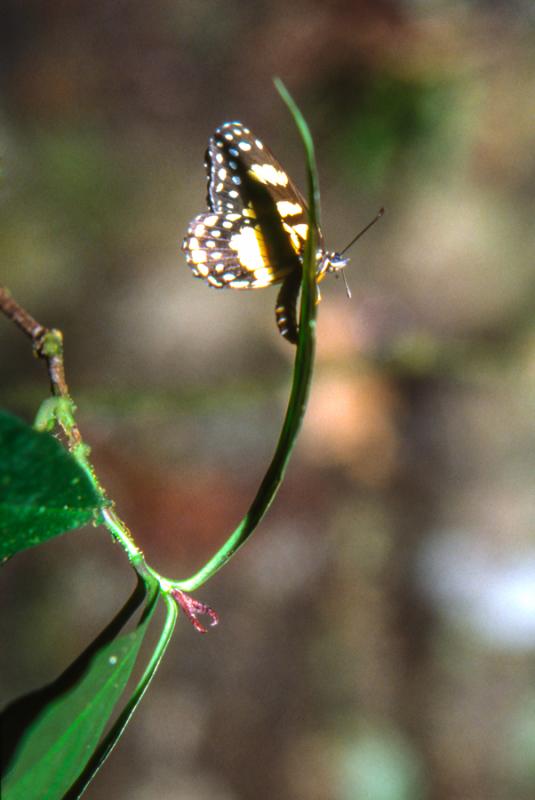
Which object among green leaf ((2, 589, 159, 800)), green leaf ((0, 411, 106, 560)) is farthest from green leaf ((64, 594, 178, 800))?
green leaf ((0, 411, 106, 560))

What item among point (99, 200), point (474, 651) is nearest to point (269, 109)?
point (99, 200)

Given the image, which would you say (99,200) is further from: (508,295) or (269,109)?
(508,295)

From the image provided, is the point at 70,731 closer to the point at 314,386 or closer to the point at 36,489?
the point at 36,489

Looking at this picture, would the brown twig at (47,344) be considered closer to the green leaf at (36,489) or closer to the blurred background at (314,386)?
the green leaf at (36,489)

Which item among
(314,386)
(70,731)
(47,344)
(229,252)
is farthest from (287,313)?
(314,386)

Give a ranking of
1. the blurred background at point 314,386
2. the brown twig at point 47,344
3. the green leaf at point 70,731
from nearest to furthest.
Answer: the green leaf at point 70,731 → the brown twig at point 47,344 → the blurred background at point 314,386

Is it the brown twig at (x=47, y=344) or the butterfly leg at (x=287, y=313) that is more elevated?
the brown twig at (x=47, y=344)

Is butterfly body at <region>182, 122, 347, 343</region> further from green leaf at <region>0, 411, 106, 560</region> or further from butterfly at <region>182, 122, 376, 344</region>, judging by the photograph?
green leaf at <region>0, 411, 106, 560</region>

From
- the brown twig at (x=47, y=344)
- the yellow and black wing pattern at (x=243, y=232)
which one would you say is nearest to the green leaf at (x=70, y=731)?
the brown twig at (x=47, y=344)
